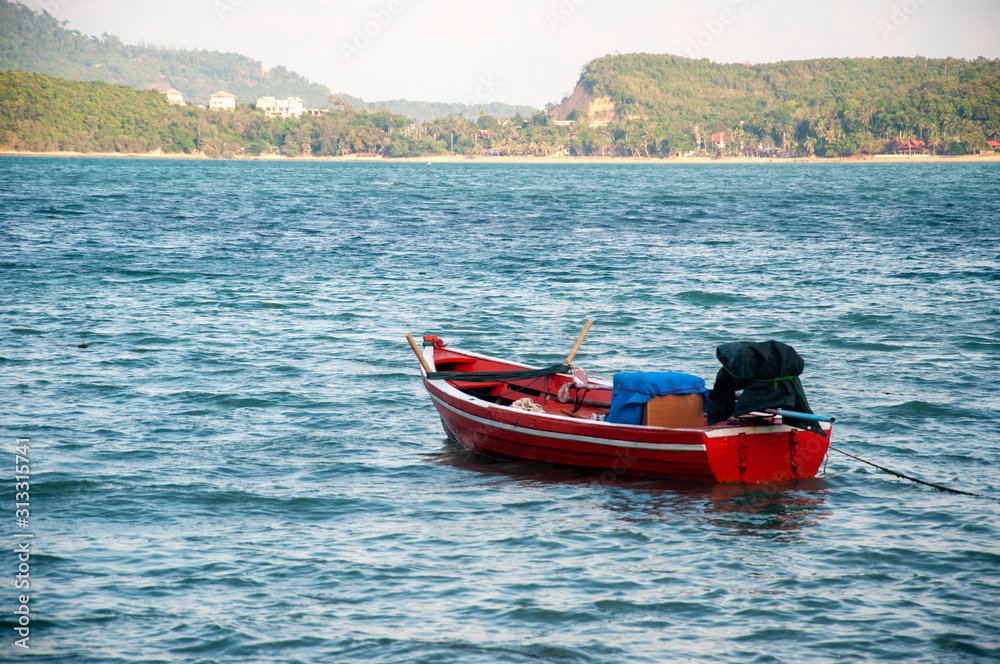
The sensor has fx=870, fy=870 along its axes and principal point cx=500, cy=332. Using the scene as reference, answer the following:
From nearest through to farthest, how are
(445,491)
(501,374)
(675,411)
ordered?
(445,491), (675,411), (501,374)

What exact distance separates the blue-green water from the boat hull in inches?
8.9

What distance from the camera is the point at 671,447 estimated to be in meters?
9.47

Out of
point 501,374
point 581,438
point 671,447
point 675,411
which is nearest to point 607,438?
point 581,438

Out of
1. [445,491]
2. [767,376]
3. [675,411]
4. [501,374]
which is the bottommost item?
[445,491]

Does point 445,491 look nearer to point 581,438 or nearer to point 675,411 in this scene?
point 581,438

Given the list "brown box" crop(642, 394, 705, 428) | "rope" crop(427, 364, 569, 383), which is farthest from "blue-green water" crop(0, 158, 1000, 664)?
"rope" crop(427, 364, 569, 383)

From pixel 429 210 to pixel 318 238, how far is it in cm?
1687

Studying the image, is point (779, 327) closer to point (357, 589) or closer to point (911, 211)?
point (357, 589)

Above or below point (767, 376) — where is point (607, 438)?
below

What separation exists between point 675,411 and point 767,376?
3.56ft

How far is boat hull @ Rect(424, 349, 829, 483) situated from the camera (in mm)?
9383

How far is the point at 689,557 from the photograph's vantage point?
8.02 metres

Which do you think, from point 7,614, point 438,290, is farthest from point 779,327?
point 7,614

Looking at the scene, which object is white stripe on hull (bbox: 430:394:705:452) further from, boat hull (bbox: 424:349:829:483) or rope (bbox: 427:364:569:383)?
rope (bbox: 427:364:569:383)
